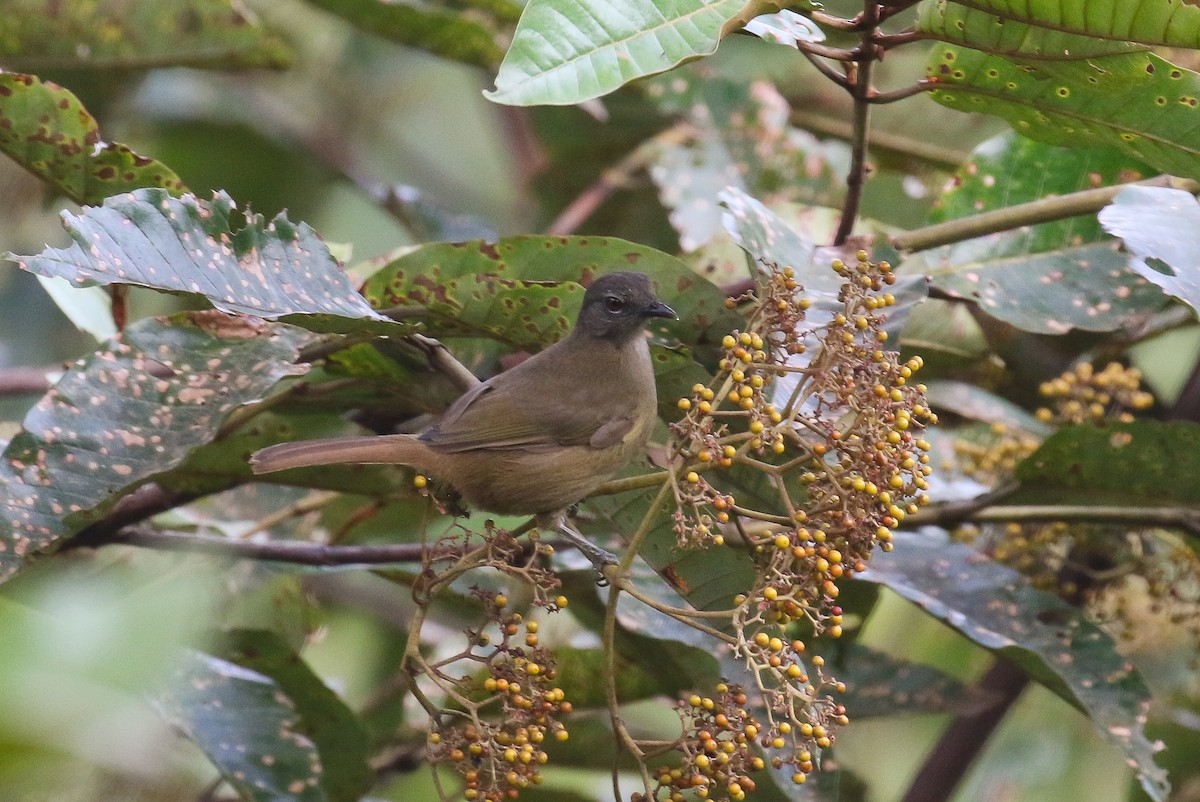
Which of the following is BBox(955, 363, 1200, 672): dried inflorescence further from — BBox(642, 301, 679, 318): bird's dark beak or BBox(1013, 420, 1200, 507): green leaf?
BBox(642, 301, 679, 318): bird's dark beak

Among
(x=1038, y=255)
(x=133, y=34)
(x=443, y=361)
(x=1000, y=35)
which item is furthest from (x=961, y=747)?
(x=133, y=34)

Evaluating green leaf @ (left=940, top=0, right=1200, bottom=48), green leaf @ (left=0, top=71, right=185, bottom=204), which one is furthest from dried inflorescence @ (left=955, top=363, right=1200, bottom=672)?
green leaf @ (left=0, top=71, right=185, bottom=204)

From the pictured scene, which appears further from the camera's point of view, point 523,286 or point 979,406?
point 979,406

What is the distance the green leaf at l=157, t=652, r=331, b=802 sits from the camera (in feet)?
8.18

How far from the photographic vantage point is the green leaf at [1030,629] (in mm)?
2447

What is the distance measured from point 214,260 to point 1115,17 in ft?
4.84

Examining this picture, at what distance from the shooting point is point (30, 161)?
234 centimetres

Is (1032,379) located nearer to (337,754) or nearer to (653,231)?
(653,231)

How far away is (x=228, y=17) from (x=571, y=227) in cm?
123

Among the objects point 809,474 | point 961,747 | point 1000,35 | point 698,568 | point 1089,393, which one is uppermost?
point 1000,35

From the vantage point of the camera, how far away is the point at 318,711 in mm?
2809

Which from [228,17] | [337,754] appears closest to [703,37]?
[337,754]

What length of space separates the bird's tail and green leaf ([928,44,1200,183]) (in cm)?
122

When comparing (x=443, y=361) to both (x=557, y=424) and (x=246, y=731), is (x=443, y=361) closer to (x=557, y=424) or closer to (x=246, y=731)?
(x=557, y=424)
